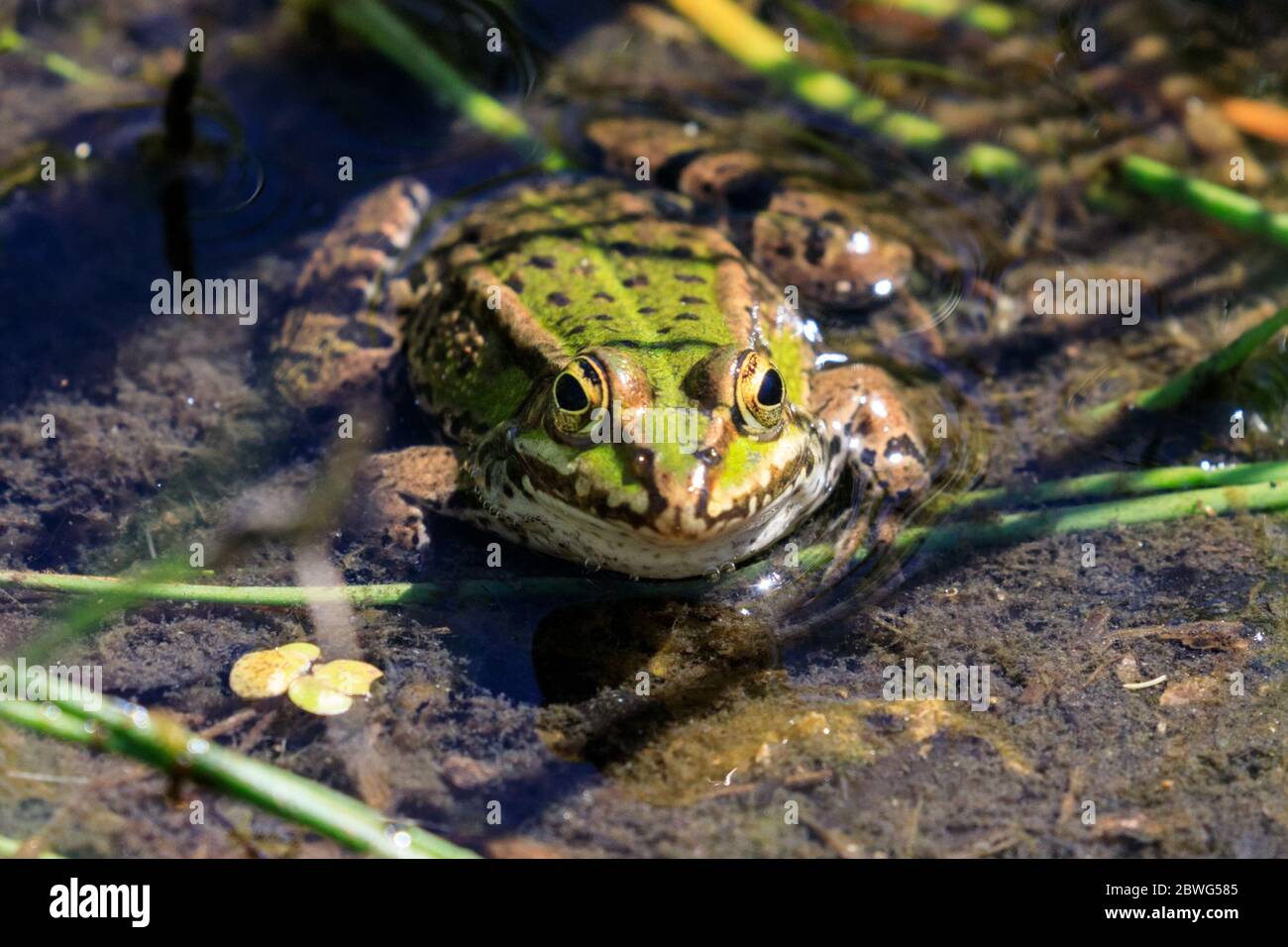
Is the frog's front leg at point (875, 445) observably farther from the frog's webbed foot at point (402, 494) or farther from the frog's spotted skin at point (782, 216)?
the frog's webbed foot at point (402, 494)

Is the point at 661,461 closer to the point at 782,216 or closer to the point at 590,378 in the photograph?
the point at 590,378

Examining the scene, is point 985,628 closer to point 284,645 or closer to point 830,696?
point 830,696

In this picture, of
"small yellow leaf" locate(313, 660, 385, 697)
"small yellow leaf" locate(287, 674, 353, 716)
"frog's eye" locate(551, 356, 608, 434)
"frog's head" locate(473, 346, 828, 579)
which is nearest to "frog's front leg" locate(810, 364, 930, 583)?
"frog's head" locate(473, 346, 828, 579)

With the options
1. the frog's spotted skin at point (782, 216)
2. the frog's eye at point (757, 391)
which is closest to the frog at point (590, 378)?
the frog's eye at point (757, 391)

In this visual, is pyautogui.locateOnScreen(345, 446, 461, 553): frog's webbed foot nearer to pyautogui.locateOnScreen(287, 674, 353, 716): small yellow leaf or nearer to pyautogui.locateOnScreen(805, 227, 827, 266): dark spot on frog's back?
pyautogui.locateOnScreen(287, 674, 353, 716): small yellow leaf

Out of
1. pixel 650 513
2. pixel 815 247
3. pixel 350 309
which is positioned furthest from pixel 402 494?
pixel 815 247
